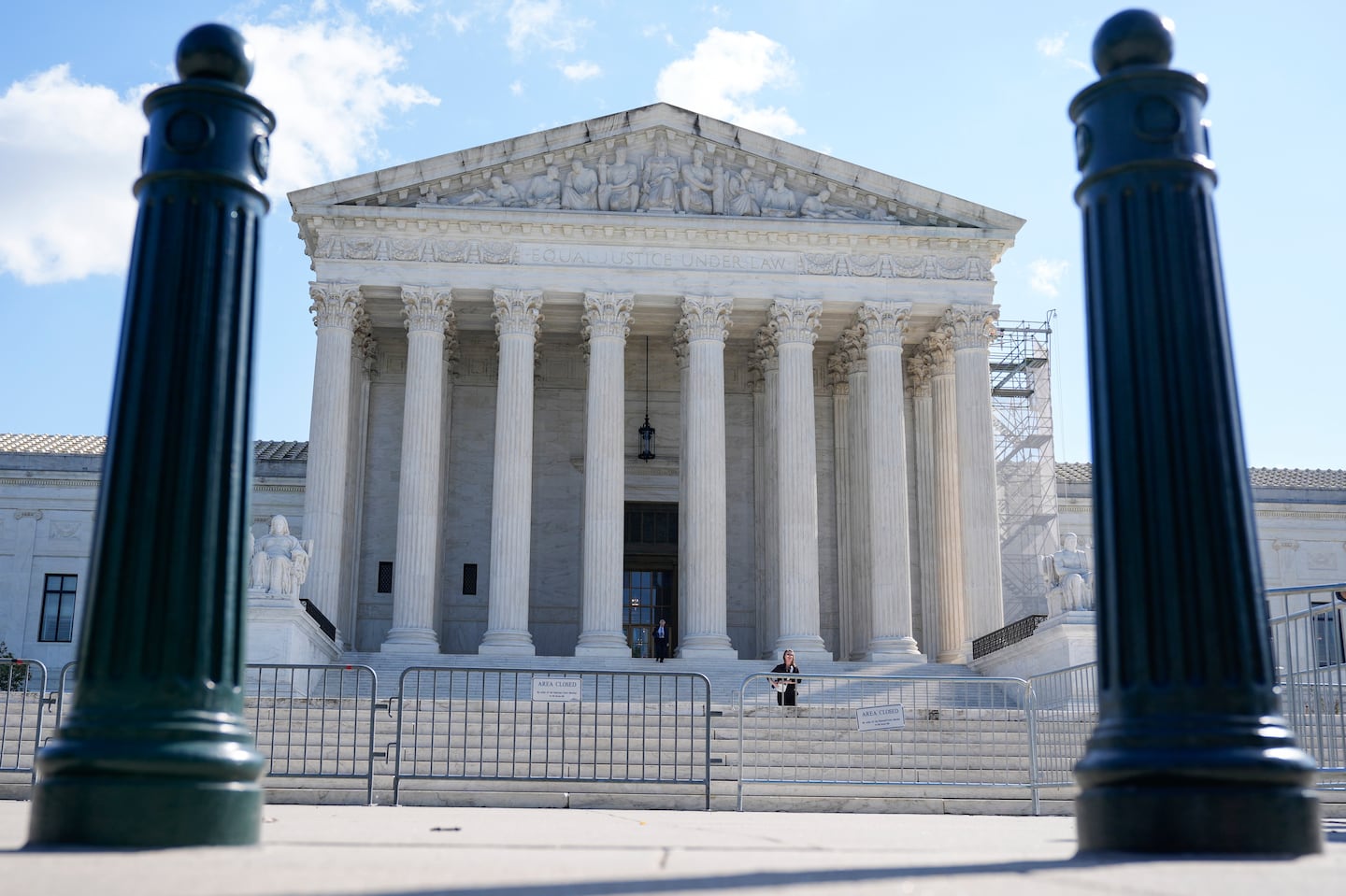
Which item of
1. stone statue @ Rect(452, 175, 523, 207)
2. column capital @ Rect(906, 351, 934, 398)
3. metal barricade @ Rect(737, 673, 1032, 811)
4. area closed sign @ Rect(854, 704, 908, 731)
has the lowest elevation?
metal barricade @ Rect(737, 673, 1032, 811)

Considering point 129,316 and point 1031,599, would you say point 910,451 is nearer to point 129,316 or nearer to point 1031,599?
point 1031,599

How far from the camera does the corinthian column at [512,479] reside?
36375 millimetres

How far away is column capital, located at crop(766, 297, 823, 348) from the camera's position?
126 feet

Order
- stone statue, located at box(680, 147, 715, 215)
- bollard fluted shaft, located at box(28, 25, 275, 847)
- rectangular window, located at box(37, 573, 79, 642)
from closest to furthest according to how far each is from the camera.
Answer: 1. bollard fluted shaft, located at box(28, 25, 275, 847)
2. stone statue, located at box(680, 147, 715, 215)
3. rectangular window, located at box(37, 573, 79, 642)

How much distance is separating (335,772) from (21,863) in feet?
39.3

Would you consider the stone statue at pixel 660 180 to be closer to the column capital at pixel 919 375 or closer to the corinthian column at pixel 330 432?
the corinthian column at pixel 330 432

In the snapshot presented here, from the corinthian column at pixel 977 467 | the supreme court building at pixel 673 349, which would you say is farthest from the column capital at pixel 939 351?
the corinthian column at pixel 977 467

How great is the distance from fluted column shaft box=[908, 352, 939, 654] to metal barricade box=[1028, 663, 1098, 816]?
19.4m

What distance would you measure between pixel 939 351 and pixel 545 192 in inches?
477

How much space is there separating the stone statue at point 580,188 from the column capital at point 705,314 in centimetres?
371

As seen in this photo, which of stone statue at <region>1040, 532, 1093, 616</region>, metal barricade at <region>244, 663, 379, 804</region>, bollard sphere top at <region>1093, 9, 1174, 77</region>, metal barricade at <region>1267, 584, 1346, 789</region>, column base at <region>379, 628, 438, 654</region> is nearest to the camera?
bollard sphere top at <region>1093, 9, 1174, 77</region>

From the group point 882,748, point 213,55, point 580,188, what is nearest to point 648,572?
point 580,188

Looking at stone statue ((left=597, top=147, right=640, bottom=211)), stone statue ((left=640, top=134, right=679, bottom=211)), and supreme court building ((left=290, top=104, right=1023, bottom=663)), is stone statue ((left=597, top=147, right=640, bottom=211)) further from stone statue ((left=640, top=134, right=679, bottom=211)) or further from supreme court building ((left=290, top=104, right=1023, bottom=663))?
stone statue ((left=640, top=134, right=679, bottom=211))

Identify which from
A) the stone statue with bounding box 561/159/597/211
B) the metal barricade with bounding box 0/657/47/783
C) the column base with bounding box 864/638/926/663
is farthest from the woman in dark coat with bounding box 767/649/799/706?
the stone statue with bounding box 561/159/597/211
